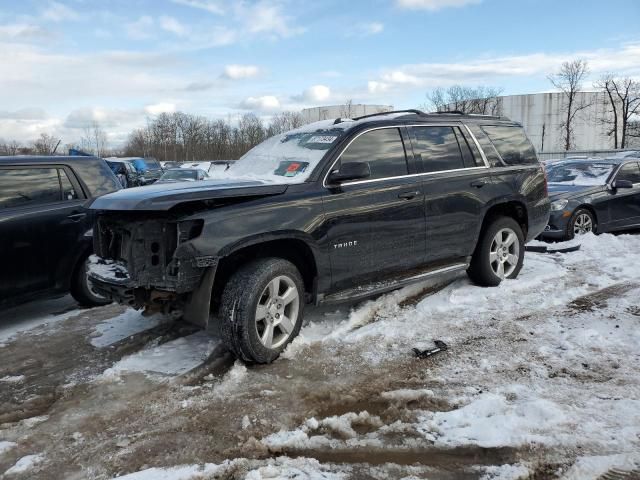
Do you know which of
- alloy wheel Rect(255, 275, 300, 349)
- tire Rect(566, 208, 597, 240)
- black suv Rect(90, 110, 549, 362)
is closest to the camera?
black suv Rect(90, 110, 549, 362)

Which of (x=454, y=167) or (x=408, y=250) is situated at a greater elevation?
(x=454, y=167)

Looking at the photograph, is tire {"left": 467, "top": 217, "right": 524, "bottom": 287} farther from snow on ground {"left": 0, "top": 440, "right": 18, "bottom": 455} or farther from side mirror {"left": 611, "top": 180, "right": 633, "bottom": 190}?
snow on ground {"left": 0, "top": 440, "right": 18, "bottom": 455}

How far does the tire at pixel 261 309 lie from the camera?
150 inches

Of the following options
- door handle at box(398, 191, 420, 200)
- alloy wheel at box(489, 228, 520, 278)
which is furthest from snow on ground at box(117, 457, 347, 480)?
alloy wheel at box(489, 228, 520, 278)

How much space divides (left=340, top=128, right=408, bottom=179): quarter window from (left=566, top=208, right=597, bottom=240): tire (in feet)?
17.2

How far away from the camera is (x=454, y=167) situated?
552 centimetres

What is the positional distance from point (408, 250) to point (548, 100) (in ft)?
202

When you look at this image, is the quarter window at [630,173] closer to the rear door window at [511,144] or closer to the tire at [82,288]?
the rear door window at [511,144]

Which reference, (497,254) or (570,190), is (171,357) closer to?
(497,254)

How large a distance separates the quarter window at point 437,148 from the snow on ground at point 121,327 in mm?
3056

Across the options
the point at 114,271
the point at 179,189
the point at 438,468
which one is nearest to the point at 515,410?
the point at 438,468

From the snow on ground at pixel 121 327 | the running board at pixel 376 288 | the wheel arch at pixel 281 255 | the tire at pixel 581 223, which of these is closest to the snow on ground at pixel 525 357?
the running board at pixel 376 288

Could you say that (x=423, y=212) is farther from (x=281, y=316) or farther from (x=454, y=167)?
(x=281, y=316)

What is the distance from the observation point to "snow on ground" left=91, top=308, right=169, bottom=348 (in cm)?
477
